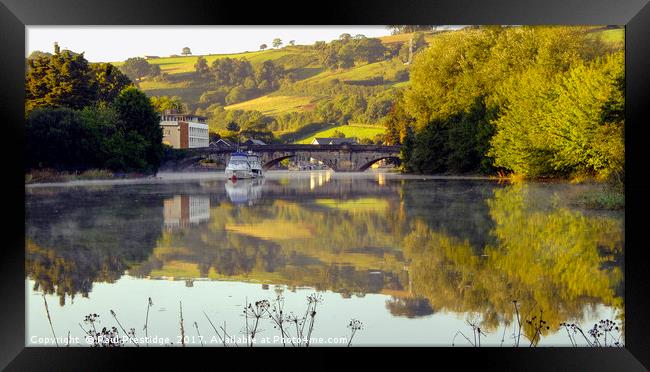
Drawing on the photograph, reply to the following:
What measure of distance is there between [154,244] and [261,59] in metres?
15.3

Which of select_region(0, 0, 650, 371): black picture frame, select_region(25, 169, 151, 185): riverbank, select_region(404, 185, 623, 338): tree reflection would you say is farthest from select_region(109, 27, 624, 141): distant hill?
select_region(0, 0, 650, 371): black picture frame

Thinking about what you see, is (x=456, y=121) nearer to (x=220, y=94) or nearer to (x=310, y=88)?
(x=310, y=88)

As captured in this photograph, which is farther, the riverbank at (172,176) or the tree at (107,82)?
the tree at (107,82)

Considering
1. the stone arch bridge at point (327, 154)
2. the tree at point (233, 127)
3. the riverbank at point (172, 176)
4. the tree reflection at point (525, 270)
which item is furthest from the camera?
the stone arch bridge at point (327, 154)

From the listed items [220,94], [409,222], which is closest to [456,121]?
[220,94]

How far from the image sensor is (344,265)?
28.7 feet

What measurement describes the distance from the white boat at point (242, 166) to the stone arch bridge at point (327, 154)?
0.39m

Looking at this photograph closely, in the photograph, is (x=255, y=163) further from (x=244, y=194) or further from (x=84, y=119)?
(x=244, y=194)

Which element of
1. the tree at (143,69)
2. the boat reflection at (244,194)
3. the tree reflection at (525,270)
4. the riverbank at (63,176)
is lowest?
the tree reflection at (525,270)

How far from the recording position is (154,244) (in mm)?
10211
